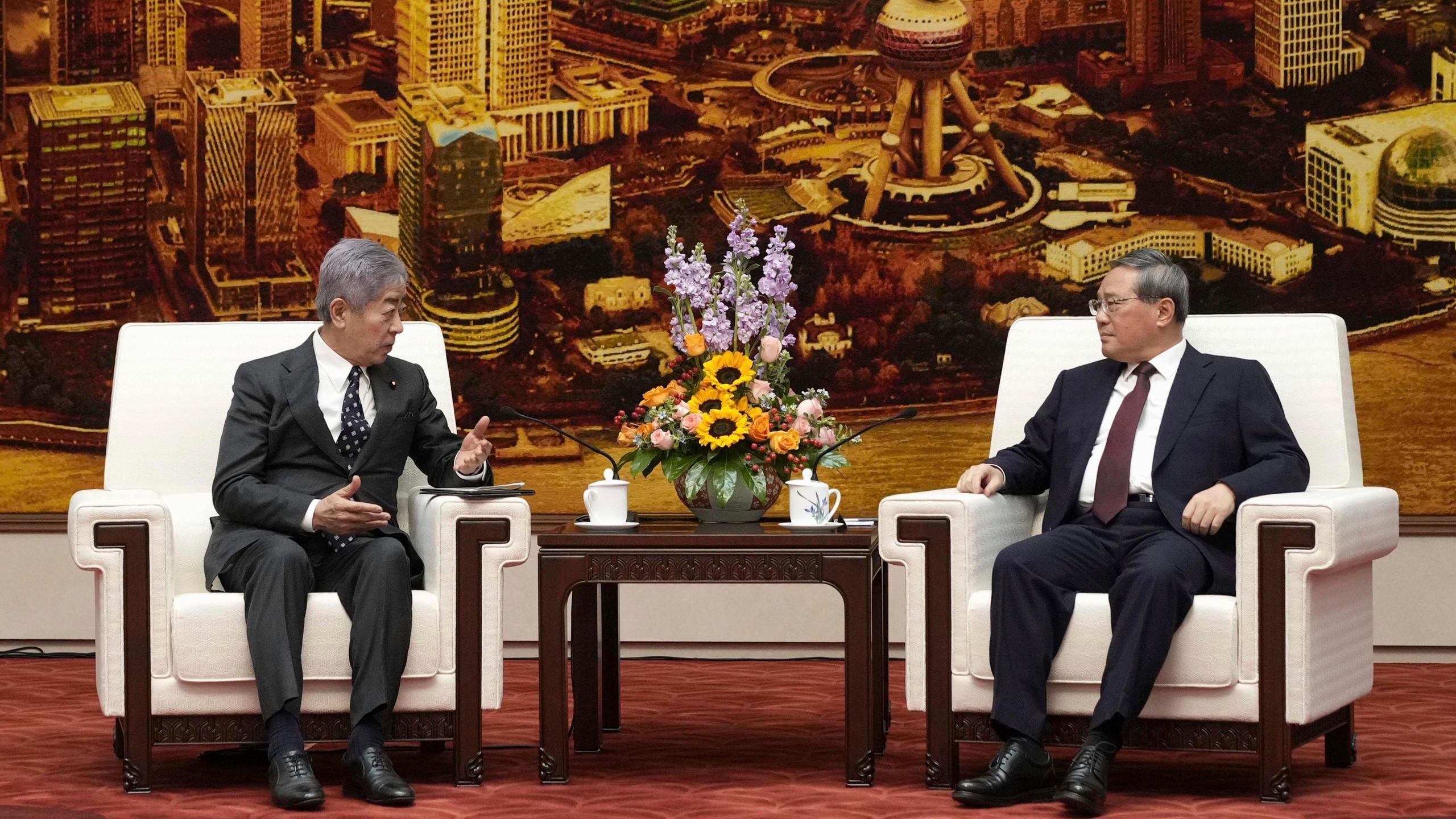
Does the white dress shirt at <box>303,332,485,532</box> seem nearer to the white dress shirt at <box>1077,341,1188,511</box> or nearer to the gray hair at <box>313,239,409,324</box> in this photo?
the gray hair at <box>313,239,409,324</box>

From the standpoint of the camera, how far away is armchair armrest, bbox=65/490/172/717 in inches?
121

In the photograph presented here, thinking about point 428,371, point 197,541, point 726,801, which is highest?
point 428,371

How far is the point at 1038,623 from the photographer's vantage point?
2.99 metres

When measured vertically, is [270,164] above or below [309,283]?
above

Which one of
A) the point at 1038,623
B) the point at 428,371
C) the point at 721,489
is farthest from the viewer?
the point at 428,371

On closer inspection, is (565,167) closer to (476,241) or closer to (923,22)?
(476,241)

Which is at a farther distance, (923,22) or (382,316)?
(923,22)

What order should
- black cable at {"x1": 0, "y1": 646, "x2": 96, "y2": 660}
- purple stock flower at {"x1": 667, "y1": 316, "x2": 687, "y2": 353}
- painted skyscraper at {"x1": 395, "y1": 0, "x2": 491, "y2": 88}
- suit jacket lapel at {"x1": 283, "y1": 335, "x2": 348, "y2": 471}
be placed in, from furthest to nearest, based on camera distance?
painted skyscraper at {"x1": 395, "y1": 0, "x2": 491, "y2": 88} → black cable at {"x1": 0, "y1": 646, "x2": 96, "y2": 660} → purple stock flower at {"x1": 667, "y1": 316, "x2": 687, "y2": 353} → suit jacket lapel at {"x1": 283, "y1": 335, "x2": 348, "y2": 471}

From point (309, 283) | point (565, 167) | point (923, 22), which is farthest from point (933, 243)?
point (309, 283)

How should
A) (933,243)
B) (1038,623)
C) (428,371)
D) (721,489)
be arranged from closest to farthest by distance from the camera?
(1038,623)
(721,489)
(428,371)
(933,243)

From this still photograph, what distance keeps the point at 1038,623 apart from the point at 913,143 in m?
2.66

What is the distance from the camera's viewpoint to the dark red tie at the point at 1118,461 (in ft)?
10.9

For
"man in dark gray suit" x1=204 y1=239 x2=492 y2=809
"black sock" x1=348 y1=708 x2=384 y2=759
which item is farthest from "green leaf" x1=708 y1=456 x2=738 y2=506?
"black sock" x1=348 y1=708 x2=384 y2=759

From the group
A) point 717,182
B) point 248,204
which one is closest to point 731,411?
point 717,182
